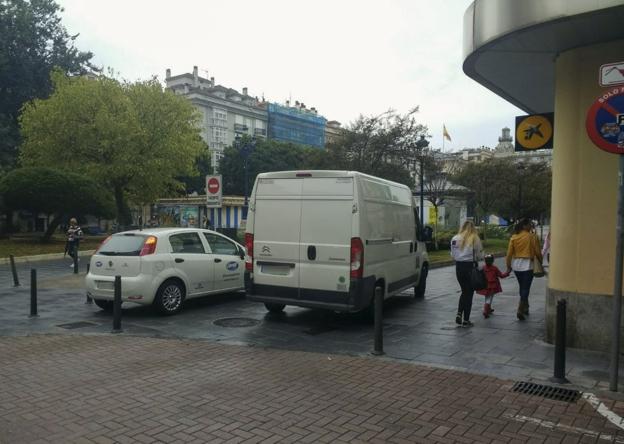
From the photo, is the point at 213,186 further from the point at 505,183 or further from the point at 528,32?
the point at 505,183

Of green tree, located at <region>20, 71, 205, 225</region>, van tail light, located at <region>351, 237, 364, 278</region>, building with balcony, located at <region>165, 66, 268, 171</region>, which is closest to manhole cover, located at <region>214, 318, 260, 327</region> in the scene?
van tail light, located at <region>351, 237, 364, 278</region>

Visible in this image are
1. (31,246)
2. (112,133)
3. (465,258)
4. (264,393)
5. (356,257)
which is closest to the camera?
(264,393)

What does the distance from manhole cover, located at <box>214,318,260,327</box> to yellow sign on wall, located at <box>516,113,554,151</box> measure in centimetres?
538

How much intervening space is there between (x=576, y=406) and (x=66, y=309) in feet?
28.8

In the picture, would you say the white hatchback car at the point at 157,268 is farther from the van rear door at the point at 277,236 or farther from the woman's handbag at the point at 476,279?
the woman's handbag at the point at 476,279

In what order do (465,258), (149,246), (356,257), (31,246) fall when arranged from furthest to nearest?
(31,246)
(149,246)
(465,258)
(356,257)

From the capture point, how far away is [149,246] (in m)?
8.94

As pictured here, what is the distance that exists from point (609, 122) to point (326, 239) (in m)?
4.13

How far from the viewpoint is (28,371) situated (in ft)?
19.2

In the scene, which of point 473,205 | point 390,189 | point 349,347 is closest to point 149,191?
point 473,205

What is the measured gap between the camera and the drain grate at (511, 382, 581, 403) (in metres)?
5.06

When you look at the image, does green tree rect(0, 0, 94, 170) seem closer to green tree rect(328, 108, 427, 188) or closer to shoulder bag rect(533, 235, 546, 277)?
green tree rect(328, 108, 427, 188)

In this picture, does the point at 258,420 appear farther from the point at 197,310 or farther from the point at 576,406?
the point at 197,310

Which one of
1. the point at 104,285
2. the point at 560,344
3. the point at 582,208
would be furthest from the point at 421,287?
the point at 104,285
